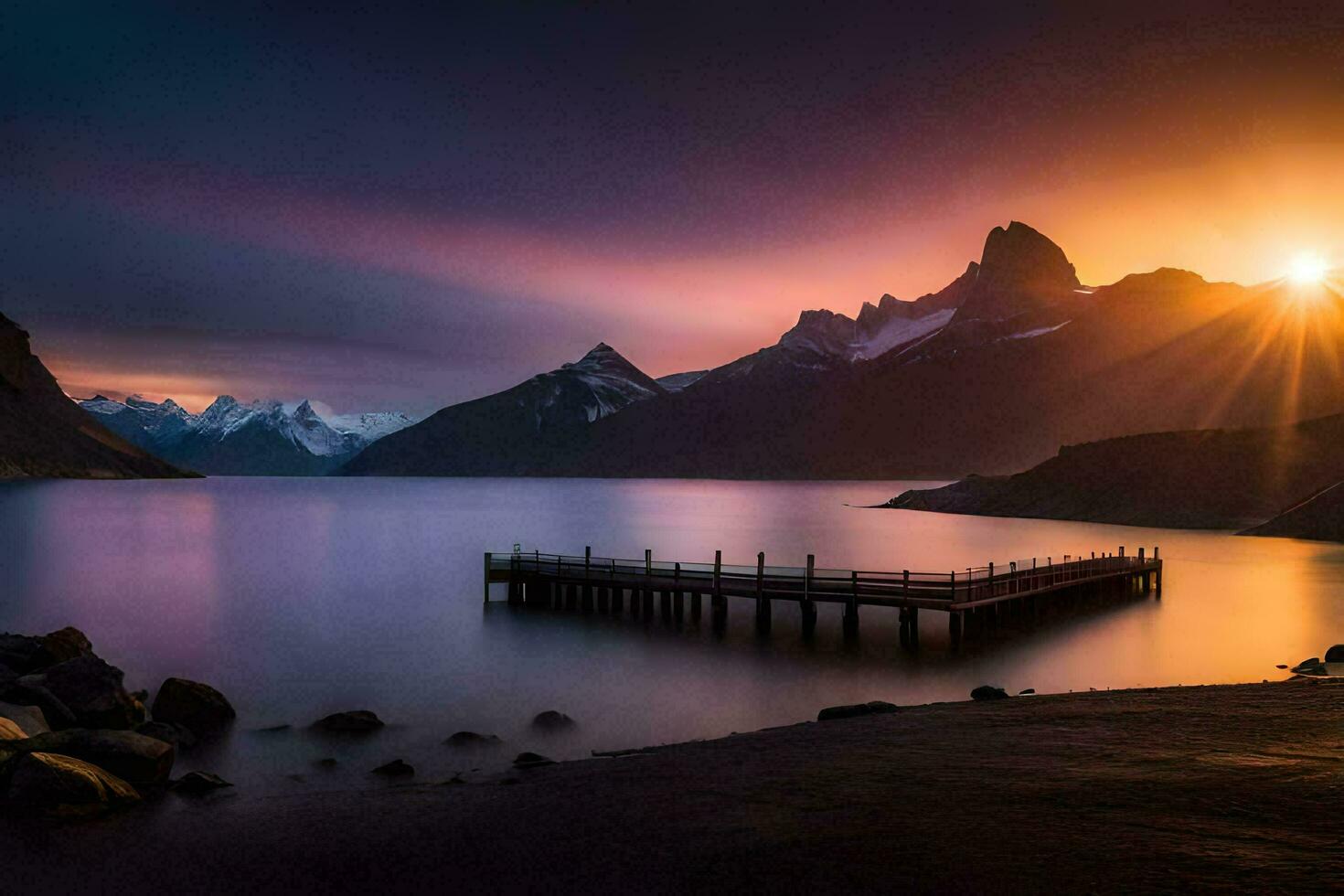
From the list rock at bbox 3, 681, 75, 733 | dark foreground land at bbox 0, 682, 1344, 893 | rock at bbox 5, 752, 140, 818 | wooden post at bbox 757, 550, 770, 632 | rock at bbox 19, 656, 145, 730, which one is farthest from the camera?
wooden post at bbox 757, 550, 770, 632

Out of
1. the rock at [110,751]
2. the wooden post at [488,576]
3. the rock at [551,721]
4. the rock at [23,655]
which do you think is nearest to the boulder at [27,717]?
the rock at [110,751]

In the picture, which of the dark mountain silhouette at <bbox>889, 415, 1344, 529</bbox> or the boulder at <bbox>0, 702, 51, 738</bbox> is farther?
the dark mountain silhouette at <bbox>889, 415, 1344, 529</bbox>

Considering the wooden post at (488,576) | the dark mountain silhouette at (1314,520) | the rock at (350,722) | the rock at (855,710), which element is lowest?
the rock at (350,722)

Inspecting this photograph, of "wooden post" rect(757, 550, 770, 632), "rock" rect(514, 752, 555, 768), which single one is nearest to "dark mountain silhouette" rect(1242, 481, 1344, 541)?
"wooden post" rect(757, 550, 770, 632)

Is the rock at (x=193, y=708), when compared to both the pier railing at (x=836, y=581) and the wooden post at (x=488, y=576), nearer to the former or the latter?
the pier railing at (x=836, y=581)

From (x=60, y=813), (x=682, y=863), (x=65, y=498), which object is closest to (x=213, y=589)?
(x=60, y=813)

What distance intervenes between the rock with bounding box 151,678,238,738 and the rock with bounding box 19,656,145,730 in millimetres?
1512

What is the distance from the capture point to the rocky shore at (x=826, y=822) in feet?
35.8

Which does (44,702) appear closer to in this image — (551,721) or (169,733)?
(169,733)

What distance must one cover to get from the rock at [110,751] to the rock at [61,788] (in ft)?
3.14

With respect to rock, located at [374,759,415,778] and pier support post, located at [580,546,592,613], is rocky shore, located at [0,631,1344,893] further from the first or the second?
pier support post, located at [580,546,592,613]

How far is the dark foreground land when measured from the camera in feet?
35.7

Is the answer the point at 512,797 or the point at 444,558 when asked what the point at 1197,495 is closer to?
the point at 444,558

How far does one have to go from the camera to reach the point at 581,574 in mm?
49406
